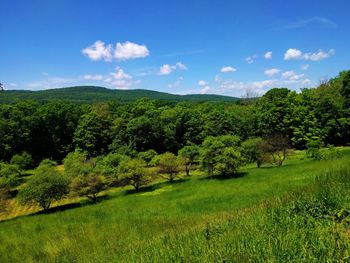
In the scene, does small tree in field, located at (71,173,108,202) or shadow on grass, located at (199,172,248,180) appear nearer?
small tree in field, located at (71,173,108,202)

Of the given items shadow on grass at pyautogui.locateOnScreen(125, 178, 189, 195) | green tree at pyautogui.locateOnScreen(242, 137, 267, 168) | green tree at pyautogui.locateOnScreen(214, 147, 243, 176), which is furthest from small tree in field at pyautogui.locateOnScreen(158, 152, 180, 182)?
green tree at pyautogui.locateOnScreen(242, 137, 267, 168)

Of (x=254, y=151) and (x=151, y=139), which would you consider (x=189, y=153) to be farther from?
(x=151, y=139)

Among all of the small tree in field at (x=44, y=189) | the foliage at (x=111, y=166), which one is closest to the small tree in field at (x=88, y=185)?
the small tree in field at (x=44, y=189)

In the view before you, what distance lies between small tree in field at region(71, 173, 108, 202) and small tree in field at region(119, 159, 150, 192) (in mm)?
3256

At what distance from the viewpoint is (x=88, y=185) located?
146 feet

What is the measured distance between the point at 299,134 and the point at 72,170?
159 feet

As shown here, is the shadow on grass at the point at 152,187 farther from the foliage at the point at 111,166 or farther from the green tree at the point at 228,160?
the green tree at the point at 228,160

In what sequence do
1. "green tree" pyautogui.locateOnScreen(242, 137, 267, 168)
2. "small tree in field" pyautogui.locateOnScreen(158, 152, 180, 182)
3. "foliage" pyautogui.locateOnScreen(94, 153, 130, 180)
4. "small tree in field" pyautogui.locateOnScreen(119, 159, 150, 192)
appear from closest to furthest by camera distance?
1. "small tree in field" pyautogui.locateOnScreen(119, 159, 150, 192)
2. "foliage" pyautogui.locateOnScreen(94, 153, 130, 180)
3. "small tree in field" pyautogui.locateOnScreen(158, 152, 180, 182)
4. "green tree" pyautogui.locateOnScreen(242, 137, 267, 168)

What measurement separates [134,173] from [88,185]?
6.88 metres

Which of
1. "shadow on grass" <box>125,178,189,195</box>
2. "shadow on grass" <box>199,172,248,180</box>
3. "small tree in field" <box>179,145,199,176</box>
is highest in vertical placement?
"small tree in field" <box>179,145,199,176</box>

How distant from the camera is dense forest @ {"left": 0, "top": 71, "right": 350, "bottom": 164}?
69000mm

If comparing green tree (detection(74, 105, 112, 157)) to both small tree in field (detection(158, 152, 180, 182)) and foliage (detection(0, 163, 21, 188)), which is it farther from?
small tree in field (detection(158, 152, 180, 182))

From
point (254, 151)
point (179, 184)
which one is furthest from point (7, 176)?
point (254, 151)

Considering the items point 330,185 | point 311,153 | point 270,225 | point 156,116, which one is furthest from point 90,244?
point 156,116
